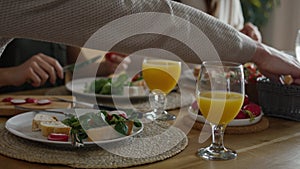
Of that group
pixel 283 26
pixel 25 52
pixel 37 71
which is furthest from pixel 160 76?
pixel 283 26

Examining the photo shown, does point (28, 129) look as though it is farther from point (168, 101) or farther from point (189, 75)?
point (189, 75)

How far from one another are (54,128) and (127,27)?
1.06 feet

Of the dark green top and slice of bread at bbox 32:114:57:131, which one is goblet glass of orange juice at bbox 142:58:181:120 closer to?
slice of bread at bbox 32:114:57:131

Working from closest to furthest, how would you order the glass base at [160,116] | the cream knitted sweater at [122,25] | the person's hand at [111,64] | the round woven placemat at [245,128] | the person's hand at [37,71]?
the cream knitted sweater at [122,25], the round woven placemat at [245,128], the glass base at [160,116], the person's hand at [37,71], the person's hand at [111,64]

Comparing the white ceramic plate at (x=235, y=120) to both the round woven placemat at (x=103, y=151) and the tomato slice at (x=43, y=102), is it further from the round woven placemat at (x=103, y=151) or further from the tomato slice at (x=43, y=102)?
the tomato slice at (x=43, y=102)

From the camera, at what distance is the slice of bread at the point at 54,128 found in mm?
1148

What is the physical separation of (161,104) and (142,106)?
0.12 meters

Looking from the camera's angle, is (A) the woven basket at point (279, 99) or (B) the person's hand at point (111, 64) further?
(B) the person's hand at point (111, 64)

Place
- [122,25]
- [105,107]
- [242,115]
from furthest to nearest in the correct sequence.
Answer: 1. [105,107]
2. [242,115]
3. [122,25]

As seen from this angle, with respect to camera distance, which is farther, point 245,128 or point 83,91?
point 83,91

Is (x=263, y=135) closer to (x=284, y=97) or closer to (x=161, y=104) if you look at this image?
(x=284, y=97)

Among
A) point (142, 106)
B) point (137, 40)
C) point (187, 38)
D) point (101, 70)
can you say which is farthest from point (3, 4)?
point (101, 70)

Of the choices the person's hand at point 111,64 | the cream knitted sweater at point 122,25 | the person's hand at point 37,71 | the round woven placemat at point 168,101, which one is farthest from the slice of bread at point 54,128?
the person's hand at point 111,64

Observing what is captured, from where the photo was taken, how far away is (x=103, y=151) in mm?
1132
